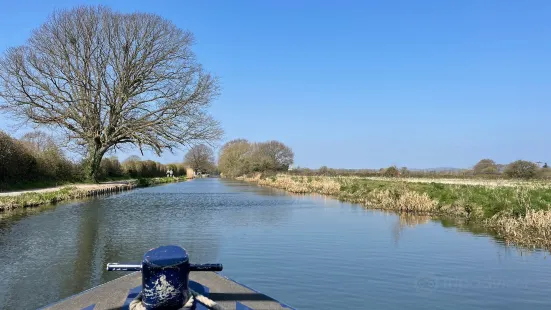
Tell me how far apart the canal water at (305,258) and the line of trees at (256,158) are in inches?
2056

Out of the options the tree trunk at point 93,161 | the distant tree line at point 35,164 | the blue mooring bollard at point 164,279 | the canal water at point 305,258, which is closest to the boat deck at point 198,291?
the blue mooring bollard at point 164,279

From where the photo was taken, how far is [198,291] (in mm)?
3787

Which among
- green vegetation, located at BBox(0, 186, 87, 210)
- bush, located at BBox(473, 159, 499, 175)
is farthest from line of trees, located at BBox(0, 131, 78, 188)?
bush, located at BBox(473, 159, 499, 175)

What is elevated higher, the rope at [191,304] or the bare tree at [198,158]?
the bare tree at [198,158]

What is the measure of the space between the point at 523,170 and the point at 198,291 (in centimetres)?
4441

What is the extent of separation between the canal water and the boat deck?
6.97 ft

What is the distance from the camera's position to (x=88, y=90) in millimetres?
27844

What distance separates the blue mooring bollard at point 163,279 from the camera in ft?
9.28

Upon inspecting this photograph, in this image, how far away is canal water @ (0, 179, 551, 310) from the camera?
6.30 metres

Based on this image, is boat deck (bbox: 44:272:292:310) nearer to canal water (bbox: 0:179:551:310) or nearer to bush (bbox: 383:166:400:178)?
canal water (bbox: 0:179:551:310)

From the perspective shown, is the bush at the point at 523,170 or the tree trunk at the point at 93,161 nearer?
the tree trunk at the point at 93,161

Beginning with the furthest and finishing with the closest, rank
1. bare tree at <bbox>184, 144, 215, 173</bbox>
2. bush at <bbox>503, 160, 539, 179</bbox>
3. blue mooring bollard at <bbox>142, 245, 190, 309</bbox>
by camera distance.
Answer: bare tree at <bbox>184, 144, 215, 173</bbox>, bush at <bbox>503, 160, 539, 179</bbox>, blue mooring bollard at <bbox>142, 245, 190, 309</bbox>

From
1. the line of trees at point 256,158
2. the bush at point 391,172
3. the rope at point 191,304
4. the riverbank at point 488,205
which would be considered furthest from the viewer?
the line of trees at point 256,158

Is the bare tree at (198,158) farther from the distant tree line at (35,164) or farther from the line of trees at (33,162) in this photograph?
the line of trees at (33,162)
